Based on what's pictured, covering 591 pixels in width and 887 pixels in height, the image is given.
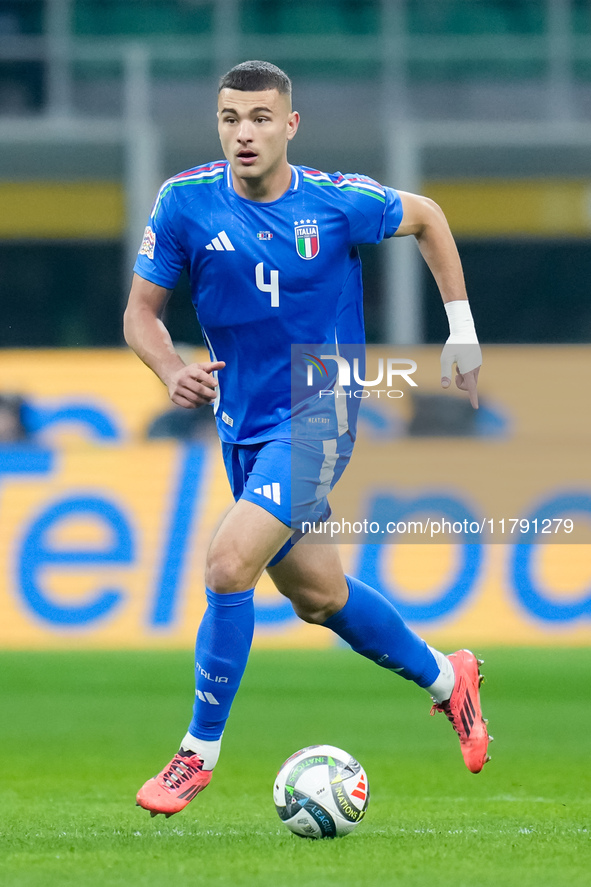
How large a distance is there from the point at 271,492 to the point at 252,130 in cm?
105

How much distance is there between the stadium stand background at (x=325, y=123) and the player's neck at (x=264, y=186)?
11.7 meters

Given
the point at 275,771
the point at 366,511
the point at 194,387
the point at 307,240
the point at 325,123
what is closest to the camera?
the point at 194,387

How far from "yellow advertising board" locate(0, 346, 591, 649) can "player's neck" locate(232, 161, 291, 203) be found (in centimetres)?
500

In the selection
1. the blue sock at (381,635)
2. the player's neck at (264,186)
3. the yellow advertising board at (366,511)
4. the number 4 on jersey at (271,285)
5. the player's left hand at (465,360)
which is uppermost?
the player's neck at (264,186)

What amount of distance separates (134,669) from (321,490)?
4.60 meters

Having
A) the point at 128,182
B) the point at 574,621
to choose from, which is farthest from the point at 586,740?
the point at 128,182

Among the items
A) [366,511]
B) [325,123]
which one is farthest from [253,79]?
[325,123]

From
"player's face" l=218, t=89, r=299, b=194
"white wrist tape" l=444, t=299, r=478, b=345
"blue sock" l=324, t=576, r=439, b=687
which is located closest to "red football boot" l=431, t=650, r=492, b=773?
"blue sock" l=324, t=576, r=439, b=687

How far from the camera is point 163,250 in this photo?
4.11 m

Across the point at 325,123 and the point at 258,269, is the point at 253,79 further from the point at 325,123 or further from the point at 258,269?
the point at 325,123

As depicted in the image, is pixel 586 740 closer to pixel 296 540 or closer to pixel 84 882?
pixel 296 540

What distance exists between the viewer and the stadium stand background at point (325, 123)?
1647cm

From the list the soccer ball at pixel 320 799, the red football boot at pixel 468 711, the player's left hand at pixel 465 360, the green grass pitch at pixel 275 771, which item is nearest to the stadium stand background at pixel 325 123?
the green grass pitch at pixel 275 771

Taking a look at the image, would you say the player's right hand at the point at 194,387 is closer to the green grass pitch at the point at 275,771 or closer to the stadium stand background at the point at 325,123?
the green grass pitch at the point at 275,771
